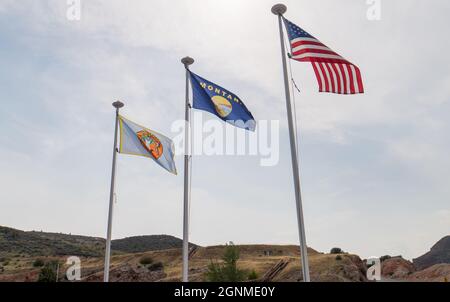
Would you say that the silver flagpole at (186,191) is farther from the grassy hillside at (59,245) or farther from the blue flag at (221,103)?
the grassy hillside at (59,245)

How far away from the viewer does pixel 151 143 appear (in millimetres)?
16094

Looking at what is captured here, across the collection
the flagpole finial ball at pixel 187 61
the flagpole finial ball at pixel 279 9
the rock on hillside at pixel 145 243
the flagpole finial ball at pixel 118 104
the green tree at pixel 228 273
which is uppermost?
the rock on hillside at pixel 145 243

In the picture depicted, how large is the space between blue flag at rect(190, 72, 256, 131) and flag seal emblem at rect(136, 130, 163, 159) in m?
2.69

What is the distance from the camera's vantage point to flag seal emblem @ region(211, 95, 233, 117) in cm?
1418

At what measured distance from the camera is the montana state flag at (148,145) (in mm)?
15977

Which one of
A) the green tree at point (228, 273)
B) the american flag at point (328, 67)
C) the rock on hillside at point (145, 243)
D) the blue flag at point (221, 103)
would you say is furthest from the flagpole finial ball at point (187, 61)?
the rock on hillside at point (145, 243)

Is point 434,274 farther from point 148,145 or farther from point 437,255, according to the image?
point 437,255

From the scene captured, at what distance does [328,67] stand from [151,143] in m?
7.50

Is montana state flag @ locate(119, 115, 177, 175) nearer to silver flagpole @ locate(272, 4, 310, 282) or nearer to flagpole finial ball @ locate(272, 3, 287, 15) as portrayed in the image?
silver flagpole @ locate(272, 4, 310, 282)

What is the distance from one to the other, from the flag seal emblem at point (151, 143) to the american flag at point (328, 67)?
659cm

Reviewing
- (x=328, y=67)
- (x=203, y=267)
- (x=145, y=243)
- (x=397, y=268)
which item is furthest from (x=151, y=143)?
(x=145, y=243)
